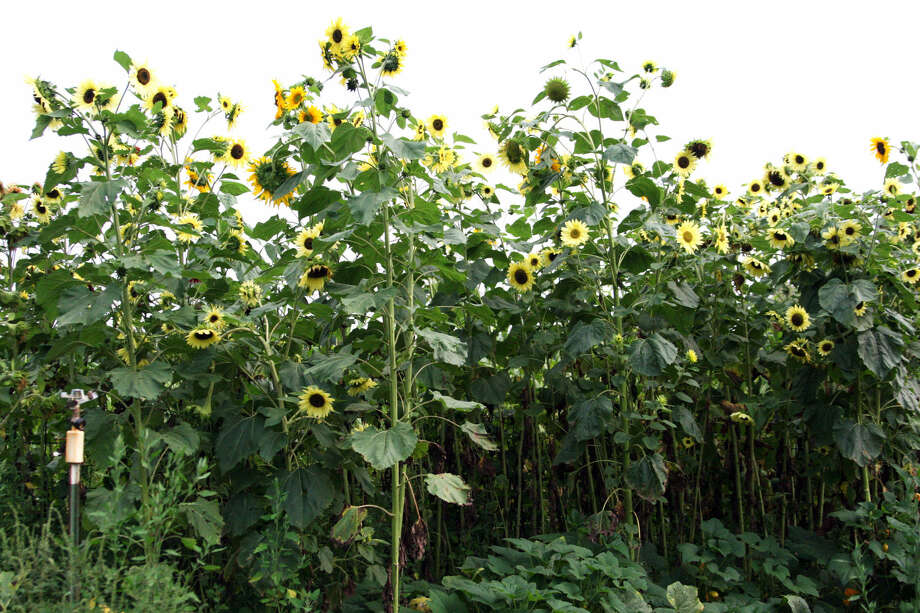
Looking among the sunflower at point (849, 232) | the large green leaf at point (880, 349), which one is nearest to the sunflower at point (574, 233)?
the sunflower at point (849, 232)

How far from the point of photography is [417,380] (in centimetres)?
308

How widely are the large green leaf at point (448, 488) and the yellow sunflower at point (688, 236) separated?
4.31 feet

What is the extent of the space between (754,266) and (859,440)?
0.87m

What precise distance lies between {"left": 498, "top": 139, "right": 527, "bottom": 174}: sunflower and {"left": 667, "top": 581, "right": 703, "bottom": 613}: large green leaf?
183cm

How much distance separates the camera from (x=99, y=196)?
2629 mm

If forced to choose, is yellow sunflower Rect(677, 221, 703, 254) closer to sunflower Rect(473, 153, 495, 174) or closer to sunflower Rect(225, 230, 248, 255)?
sunflower Rect(473, 153, 495, 174)

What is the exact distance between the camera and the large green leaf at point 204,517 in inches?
104

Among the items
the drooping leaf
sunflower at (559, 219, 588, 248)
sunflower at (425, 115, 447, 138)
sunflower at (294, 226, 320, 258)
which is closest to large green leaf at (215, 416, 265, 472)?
sunflower at (294, 226, 320, 258)

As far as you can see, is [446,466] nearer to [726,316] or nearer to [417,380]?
[417,380]

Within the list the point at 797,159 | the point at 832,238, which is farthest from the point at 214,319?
the point at 797,159

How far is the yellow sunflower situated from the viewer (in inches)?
124

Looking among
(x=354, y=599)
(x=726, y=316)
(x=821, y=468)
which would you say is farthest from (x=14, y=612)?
(x=821, y=468)

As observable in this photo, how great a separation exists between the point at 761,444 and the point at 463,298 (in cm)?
162

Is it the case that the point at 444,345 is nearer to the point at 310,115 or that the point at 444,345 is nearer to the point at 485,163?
the point at 310,115
